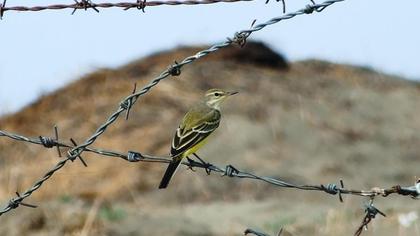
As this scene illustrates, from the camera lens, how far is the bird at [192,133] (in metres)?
A: 8.07

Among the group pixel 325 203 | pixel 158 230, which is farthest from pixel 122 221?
pixel 325 203

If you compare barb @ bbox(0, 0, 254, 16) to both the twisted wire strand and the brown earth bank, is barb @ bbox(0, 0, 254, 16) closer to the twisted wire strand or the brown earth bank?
the twisted wire strand

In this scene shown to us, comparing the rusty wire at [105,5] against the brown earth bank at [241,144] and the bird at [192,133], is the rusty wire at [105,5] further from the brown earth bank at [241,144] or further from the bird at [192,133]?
the brown earth bank at [241,144]

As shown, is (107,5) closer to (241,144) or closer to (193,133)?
(193,133)

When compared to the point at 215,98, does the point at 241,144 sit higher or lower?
lower

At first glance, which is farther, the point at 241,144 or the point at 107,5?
the point at 241,144

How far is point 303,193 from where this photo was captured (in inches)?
843

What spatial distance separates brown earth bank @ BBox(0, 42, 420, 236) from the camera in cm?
1647

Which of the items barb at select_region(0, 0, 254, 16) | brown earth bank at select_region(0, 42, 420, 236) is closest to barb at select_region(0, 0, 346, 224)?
barb at select_region(0, 0, 254, 16)

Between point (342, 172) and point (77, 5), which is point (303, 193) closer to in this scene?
point (342, 172)

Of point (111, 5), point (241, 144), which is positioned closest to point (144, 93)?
point (111, 5)

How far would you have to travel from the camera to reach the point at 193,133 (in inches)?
326

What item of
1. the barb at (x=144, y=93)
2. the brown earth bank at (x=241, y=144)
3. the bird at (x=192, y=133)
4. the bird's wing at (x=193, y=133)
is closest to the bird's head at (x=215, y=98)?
the bird at (x=192, y=133)

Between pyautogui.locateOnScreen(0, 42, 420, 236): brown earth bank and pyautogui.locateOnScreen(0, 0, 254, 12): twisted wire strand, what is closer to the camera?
pyautogui.locateOnScreen(0, 0, 254, 12): twisted wire strand
